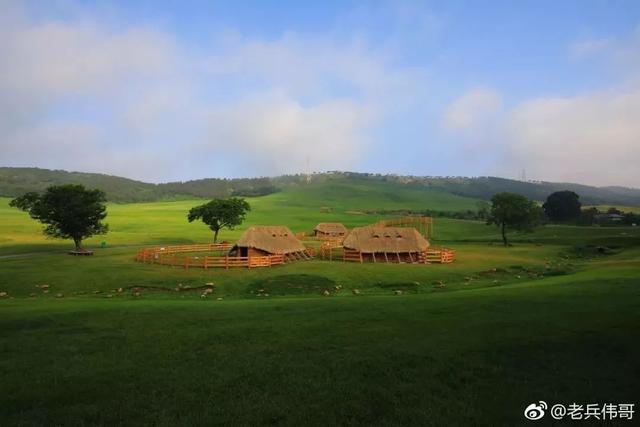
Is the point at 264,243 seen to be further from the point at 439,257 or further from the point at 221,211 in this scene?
the point at 439,257

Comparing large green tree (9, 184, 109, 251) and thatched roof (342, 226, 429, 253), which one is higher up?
large green tree (9, 184, 109, 251)

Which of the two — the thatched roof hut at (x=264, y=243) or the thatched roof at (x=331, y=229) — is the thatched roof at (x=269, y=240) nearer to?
the thatched roof hut at (x=264, y=243)

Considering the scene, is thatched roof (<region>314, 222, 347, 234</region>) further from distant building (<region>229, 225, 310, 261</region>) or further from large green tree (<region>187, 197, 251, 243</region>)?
distant building (<region>229, 225, 310, 261</region>)

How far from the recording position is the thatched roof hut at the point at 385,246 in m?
54.5

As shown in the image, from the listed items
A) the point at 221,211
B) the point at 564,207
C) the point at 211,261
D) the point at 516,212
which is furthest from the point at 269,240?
the point at 564,207

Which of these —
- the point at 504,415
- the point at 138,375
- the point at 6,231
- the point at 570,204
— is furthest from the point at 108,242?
the point at 570,204

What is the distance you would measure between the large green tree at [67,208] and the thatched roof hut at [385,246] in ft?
98.4

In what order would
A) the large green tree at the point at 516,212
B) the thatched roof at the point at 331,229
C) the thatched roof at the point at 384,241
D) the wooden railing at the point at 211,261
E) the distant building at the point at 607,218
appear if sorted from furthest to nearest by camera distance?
the distant building at the point at 607,218, the thatched roof at the point at 331,229, the large green tree at the point at 516,212, the thatched roof at the point at 384,241, the wooden railing at the point at 211,261

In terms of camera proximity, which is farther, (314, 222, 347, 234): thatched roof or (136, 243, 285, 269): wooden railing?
(314, 222, 347, 234): thatched roof

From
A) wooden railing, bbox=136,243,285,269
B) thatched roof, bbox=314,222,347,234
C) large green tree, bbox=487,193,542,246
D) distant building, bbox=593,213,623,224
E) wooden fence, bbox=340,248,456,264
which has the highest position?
large green tree, bbox=487,193,542,246

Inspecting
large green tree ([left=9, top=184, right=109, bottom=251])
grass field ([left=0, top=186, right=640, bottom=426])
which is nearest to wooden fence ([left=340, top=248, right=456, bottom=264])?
grass field ([left=0, top=186, right=640, bottom=426])

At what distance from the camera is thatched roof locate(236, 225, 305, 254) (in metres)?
52.3

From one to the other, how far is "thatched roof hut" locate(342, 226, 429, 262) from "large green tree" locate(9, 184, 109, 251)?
2999 cm

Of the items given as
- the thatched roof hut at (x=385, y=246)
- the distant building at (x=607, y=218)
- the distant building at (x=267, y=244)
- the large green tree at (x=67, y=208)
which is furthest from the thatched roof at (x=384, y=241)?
the distant building at (x=607, y=218)
